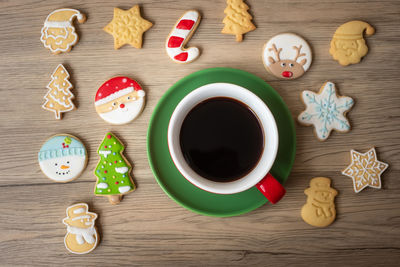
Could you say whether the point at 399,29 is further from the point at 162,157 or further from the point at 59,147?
the point at 59,147

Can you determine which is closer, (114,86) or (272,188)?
(272,188)

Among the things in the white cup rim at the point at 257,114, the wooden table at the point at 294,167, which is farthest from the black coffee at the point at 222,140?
the wooden table at the point at 294,167

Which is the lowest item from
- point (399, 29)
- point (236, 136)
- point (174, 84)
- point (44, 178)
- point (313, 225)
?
point (313, 225)

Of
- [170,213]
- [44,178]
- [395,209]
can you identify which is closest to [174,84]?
[170,213]

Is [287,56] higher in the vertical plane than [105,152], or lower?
higher

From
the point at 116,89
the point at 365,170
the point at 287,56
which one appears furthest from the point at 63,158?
the point at 365,170

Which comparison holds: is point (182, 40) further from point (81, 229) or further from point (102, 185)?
point (81, 229)
